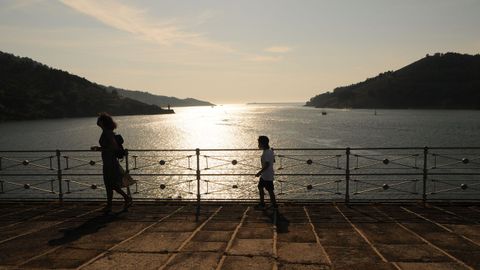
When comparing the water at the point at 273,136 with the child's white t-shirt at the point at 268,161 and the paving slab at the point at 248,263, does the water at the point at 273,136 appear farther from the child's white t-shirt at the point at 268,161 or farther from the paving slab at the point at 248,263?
the paving slab at the point at 248,263

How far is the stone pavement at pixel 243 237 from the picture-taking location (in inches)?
204

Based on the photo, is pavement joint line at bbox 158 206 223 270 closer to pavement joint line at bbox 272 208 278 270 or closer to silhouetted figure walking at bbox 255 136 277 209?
silhouetted figure walking at bbox 255 136 277 209

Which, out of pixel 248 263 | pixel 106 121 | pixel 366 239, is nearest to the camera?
pixel 248 263

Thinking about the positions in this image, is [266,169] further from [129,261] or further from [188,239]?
[129,261]

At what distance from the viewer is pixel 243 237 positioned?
20.7ft

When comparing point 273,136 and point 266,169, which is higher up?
point 266,169

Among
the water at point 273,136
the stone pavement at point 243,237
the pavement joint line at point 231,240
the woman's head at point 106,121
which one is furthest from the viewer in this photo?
the water at point 273,136

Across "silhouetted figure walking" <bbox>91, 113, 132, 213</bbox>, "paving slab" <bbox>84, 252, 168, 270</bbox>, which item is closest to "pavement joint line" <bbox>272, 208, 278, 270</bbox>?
"paving slab" <bbox>84, 252, 168, 270</bbox>

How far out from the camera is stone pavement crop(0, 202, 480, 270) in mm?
5184

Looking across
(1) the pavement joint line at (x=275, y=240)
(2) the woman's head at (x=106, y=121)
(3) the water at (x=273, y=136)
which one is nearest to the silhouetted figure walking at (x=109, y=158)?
(2) the woman's head at (x=106, y=121)

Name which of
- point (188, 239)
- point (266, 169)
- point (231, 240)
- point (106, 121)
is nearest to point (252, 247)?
point (231, 240)

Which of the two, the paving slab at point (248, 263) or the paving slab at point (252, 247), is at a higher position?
the paving slab at point (248, 263)

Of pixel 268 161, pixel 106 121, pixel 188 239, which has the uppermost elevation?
pixel 106 121

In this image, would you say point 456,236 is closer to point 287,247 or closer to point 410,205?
point 410,205
